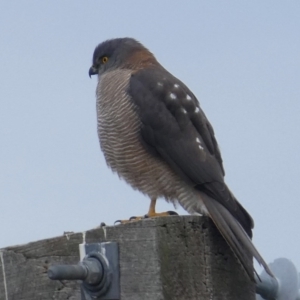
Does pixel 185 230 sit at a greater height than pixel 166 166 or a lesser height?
lesser

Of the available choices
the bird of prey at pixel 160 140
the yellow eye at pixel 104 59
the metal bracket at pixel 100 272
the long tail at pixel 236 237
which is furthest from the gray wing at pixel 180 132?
the metal bracket at pixel 100 272

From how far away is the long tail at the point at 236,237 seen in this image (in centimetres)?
220

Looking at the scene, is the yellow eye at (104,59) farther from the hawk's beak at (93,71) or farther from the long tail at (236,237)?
the long tail at (236,237)

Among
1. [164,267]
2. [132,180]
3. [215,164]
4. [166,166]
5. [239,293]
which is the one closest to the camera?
[164,267]

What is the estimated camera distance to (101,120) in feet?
14.3

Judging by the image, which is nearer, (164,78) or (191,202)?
(191,202)

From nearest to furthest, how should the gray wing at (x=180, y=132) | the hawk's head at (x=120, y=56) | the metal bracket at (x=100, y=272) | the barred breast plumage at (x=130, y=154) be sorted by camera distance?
the metal bracket at (x=100, y=272), the gray wing at (x=180, y=132), the barred breast plumage at (x=130, y=154), the hawk's head at (x=120, y=56)

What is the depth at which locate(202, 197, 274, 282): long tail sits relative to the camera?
2199 millimetres

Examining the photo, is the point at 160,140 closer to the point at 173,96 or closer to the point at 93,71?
the point at 173,96

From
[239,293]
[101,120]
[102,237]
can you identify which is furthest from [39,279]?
[101,120]

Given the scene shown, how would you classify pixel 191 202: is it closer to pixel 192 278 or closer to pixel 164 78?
pixel 164 78

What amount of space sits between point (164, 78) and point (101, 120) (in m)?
0.46

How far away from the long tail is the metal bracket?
0.41 m

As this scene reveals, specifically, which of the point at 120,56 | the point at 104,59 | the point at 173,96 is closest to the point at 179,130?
the point at 173,96
